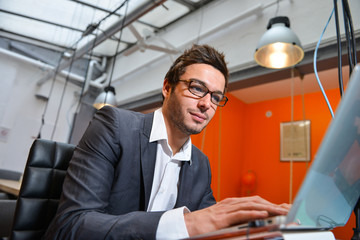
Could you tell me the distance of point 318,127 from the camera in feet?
15.3

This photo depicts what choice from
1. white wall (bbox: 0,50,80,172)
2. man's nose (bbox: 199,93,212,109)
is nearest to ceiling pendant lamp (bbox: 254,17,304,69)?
man's nose (bbox: 199,93,212,109)

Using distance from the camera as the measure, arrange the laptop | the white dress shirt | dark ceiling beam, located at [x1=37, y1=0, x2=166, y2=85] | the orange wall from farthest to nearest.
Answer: the orange wall, dark ceiling beam, located at [x1=37, y1=0, x2=166, y2=85], the white dress shirt, the laptop

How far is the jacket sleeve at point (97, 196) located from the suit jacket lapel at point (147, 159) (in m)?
0.08

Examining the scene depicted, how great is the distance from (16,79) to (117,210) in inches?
216

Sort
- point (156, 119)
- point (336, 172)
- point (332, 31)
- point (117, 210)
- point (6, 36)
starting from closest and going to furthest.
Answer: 1. point (336, 172)
2. point (117, 210)
3. point (156, 119)
4. point (332, 31)
5. point (6, 36)

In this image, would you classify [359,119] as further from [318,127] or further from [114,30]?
[318,127]

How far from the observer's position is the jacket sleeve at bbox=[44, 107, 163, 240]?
0.59 meters

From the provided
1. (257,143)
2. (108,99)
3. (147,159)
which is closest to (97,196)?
(147,159)

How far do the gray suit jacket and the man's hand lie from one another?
0.09 meters

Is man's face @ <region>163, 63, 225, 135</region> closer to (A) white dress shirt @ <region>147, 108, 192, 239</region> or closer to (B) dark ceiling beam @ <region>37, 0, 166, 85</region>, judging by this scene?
(A) white dress shirt @ <region>147, 108, 192, 239</region>

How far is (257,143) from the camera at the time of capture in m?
5.45

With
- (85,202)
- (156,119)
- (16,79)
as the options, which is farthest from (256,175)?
(16,79)

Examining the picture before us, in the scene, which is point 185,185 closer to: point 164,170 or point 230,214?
point 164,170

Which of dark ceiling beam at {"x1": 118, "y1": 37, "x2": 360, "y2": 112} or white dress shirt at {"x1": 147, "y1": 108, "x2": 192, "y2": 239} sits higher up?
dark ceiling beam at {"x1": 118, "y1": 37, "x2": 360, "y2": 112}
